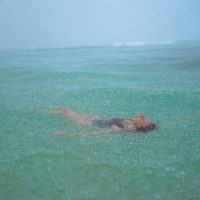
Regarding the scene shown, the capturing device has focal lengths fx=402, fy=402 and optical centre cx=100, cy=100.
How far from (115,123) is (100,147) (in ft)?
4.71

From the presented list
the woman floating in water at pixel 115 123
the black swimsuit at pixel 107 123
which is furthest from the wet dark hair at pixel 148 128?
the black swimsuit at pixel 107 123

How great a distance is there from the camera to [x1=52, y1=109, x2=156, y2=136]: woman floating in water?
8414 millimetres

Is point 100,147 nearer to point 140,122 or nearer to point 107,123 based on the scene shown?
point 140,122

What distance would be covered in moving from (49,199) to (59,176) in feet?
2.55

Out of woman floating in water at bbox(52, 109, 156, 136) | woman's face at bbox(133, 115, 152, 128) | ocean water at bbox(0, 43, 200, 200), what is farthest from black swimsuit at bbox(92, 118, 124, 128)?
ocean water at bbox(0, 43, 200, 200)

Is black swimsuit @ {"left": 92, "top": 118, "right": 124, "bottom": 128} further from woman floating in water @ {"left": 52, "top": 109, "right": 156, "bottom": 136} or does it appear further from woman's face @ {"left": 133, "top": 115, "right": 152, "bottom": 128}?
woman's face @ {"left": 133, "top": 115, "right": 152, "bottom": 128}

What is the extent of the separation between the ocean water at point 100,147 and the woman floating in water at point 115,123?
230 mm

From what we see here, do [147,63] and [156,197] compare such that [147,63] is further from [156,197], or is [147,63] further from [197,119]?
[156,197]

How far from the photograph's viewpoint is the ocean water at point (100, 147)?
224 inches

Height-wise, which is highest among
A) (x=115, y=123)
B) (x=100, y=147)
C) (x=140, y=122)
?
(x=140, y=122)

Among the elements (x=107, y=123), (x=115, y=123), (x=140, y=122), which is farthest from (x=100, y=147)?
(x=107, y=123)

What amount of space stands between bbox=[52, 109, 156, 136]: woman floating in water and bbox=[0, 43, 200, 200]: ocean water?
23 cm

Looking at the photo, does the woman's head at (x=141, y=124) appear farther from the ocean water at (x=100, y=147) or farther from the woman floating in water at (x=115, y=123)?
the ocean water at (x=100, y=147)

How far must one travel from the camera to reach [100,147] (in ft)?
24.5
